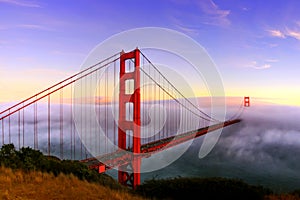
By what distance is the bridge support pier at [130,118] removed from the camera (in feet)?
45.7

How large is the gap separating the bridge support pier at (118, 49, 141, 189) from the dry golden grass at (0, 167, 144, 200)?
8.50 meters

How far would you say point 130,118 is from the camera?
15.3 metres

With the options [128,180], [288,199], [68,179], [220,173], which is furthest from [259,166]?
[68,179]

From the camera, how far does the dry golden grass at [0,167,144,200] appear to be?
4367mm

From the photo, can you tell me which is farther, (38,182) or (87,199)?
(38,182)

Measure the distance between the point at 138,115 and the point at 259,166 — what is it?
24.3 meters

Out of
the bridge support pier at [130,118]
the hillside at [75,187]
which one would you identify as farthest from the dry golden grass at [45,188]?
the bridge support pier at [130,118]

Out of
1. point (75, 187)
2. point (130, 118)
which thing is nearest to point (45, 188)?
point (75, 187)

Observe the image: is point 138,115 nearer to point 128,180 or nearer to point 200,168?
point 128,180

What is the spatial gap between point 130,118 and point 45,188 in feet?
34.6

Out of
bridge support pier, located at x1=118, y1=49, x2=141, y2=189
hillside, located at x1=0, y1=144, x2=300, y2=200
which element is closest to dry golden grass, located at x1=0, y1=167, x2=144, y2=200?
hillside, located at x1=0, y1=144, x2=300, y2=200

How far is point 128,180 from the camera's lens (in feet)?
47.9

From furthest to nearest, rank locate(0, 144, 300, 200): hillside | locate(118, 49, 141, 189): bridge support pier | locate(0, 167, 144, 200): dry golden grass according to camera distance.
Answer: locate(118, 49, 141, 189): bridge support pier < locate(0, 144, 300, 200): hillside < locate(0, 167, 144, 200): dry golden grass

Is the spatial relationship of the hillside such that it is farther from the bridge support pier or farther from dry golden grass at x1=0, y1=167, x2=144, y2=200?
the bridge support pier
